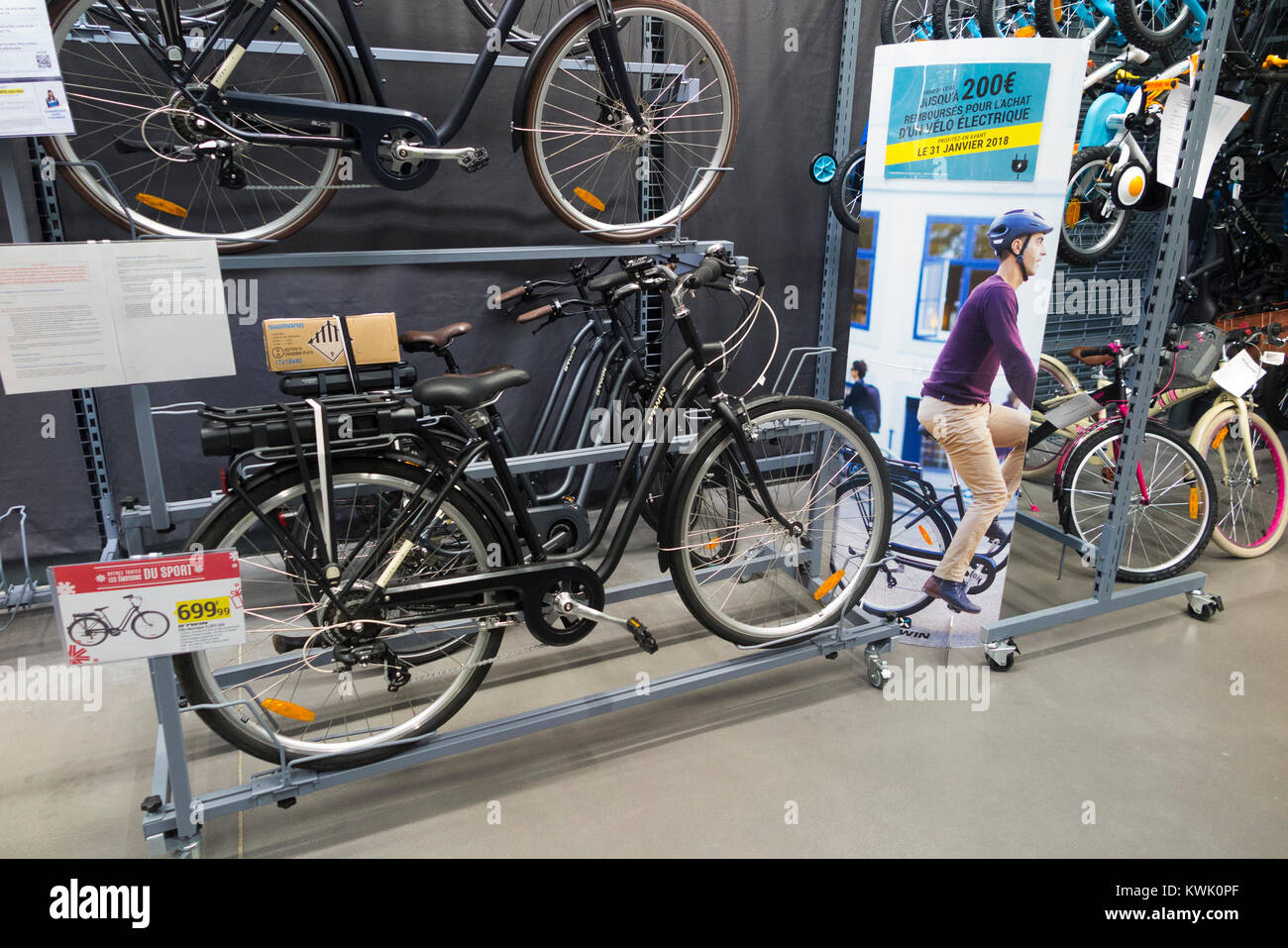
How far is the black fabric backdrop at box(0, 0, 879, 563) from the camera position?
303 centimetres

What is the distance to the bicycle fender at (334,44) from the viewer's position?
231cm

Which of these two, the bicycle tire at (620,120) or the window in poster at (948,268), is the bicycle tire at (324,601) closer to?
the bicycle tire at (620,120)

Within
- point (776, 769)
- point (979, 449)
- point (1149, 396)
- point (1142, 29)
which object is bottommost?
point (776, 769)

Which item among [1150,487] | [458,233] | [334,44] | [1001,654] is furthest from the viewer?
[1150,487]

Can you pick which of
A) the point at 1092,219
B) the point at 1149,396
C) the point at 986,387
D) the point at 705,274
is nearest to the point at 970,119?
the point at 986,387

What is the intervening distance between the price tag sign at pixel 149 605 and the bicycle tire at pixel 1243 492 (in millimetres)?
3573

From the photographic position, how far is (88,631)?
5.21ft

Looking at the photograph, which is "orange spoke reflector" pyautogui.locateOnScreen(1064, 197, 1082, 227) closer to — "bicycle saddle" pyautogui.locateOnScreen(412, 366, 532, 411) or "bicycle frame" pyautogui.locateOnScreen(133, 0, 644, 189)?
"bicycle frame" pyautogui.locateOnScreen(133, 0, 644, 189)

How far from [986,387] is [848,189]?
1486mm

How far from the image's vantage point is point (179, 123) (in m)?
2.18

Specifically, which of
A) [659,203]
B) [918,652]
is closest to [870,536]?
[918,652]

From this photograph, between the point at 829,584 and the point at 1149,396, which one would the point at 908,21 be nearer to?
the point at 1149,396

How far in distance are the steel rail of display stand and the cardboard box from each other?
2139 mm

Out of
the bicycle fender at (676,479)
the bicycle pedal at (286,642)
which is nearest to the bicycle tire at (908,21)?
the bicycle fender at (676,479)
